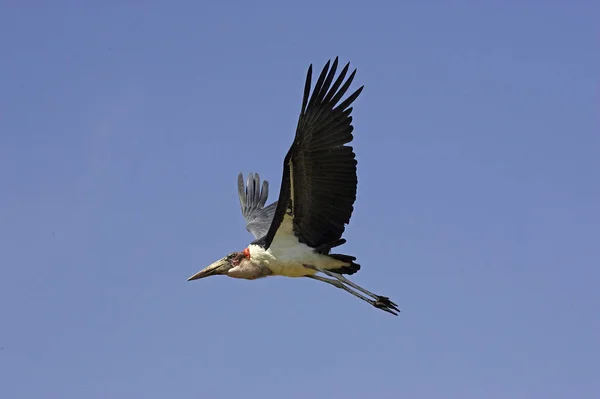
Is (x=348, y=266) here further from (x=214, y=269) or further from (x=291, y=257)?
(x=214, y=269)

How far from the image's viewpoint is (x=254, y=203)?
80.9ft

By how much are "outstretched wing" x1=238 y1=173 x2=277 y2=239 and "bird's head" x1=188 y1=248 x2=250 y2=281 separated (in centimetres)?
213

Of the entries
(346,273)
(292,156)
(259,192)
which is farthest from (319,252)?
(259,192)

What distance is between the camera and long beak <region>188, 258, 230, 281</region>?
20938 millimetres

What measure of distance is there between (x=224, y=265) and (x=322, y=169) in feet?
10.1

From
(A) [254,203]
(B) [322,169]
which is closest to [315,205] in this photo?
(B) [322,169]

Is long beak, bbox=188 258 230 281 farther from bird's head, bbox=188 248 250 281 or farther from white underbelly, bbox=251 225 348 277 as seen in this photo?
white underbelly, bbox=251 225 348 277

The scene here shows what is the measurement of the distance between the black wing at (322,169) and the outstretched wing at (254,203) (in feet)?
11.8

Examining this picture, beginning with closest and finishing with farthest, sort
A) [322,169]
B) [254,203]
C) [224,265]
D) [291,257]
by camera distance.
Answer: [322,169]
[291,257]
[224,265]
[254,203]

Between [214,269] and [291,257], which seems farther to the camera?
[214,269]

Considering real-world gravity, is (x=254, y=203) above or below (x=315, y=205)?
above

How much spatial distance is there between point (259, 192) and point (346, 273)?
5.16 m

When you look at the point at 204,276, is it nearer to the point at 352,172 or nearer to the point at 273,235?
the point at 273,235

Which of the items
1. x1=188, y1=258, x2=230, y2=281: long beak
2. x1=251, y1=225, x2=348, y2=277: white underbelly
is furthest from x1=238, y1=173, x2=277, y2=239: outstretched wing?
x1=251, y1=225, x2=348, y2=277: white underbelly
